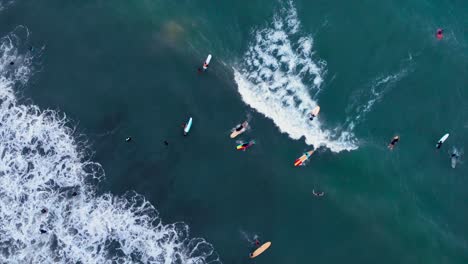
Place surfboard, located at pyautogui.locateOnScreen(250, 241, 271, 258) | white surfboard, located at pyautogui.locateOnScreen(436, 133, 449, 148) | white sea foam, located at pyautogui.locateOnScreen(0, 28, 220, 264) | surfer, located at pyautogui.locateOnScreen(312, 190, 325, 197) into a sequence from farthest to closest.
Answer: white surfboard, located at pyautogui.locateOnScreen(436, 133, 449, 148) < surfer, located at pyautogui.locateOnScreen(312, 190, 325, 197) < white sea foam, located at pyautogui.locateOnScreen(0, 28, 220, 264) < surfboard, located at pyautogui.locateOnScreen(250, 241, 271, 258)

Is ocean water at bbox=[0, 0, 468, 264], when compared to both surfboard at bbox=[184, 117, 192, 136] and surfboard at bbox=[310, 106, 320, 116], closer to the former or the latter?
surfboard at bbox=[184, 117, 192, 136]

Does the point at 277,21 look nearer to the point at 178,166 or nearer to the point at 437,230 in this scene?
the point at 178,166

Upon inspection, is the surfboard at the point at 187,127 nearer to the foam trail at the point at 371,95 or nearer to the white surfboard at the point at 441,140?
the foam trail at the point at 371,95

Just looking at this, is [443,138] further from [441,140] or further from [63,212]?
[63,212]

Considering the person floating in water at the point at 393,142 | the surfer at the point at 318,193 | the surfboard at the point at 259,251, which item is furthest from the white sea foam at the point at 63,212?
the person floating in water at the point at 393,142

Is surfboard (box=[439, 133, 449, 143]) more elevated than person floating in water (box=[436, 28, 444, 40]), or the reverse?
person floating in water (box=[436, 28, 444, 40])

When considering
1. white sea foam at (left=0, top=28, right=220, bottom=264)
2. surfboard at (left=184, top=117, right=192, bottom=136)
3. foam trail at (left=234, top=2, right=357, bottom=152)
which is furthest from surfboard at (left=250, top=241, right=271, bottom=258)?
surfboard at (left=184, top=117, right=192, bottom=136)

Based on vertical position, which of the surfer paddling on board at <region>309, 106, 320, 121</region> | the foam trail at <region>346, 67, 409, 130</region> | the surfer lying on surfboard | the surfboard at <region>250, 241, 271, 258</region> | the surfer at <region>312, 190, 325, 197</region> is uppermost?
the surfer lying on surfboard
